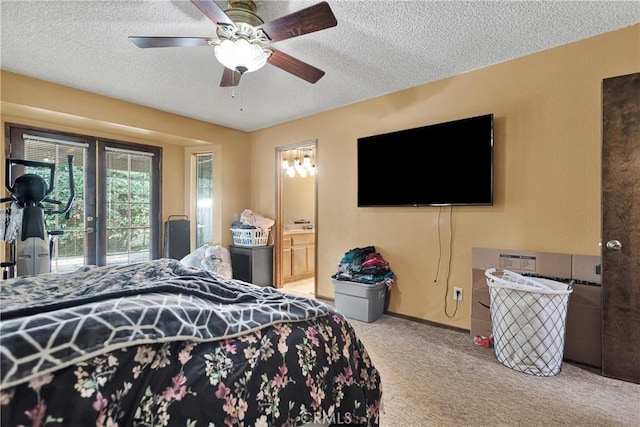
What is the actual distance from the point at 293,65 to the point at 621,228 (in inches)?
99.2

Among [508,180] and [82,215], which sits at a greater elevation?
[508,180]

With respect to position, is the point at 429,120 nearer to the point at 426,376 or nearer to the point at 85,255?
the point at 426,376

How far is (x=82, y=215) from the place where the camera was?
3734 mm

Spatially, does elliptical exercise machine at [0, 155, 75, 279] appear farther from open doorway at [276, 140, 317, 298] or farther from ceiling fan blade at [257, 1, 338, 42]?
open doorway at [276, 140, 317, 298]

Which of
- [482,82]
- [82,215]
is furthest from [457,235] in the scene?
[82,215]

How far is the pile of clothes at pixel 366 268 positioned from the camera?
3260mm

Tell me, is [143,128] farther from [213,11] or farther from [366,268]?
[366,268]

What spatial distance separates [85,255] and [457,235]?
4287mm

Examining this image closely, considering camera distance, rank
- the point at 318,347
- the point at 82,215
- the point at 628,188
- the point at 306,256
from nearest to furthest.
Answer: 1. the point at 318,347
2. the point at 628,188
3. the point at 82,215
4. the point at 306,256

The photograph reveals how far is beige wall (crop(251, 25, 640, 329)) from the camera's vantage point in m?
2.32

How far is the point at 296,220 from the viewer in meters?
5.68

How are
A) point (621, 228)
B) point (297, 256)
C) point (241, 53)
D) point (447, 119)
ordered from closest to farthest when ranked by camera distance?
point (241, 53) < point (621, 228) < point (447, 119) < point (297, 256)

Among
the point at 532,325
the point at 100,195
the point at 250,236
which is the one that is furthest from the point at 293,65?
the point at 100,195

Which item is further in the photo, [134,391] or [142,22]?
[142,22]
